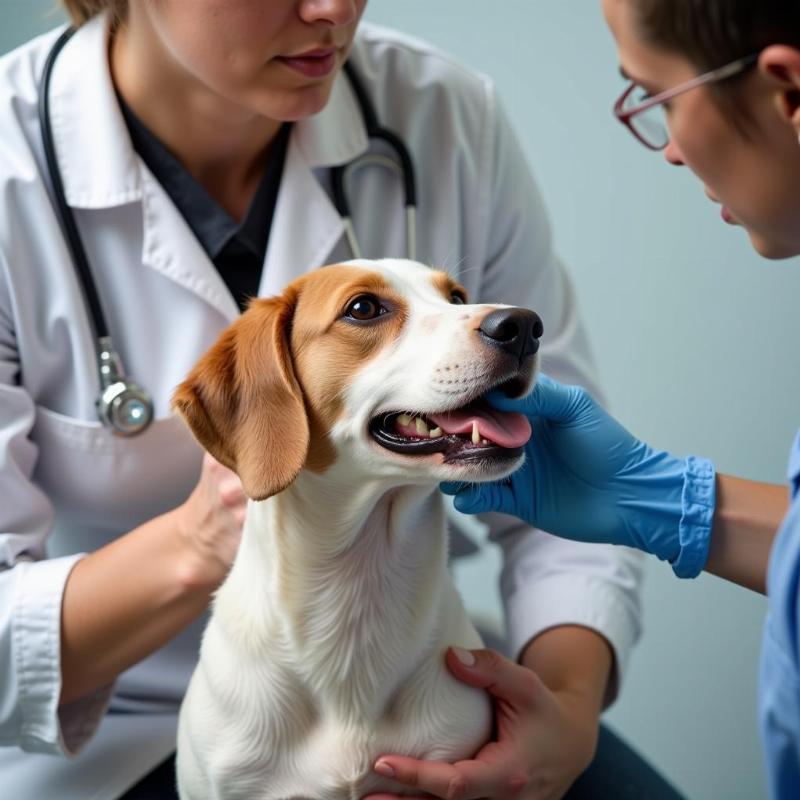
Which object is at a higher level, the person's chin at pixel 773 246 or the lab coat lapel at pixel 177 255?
the person's chin at pixel 773 246

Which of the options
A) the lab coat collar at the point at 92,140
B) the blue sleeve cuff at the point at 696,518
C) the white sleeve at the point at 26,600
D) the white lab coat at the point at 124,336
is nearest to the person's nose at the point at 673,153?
Answer: the blue sleeve cuff at the point at 696,518

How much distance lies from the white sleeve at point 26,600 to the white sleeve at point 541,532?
51 centimetres

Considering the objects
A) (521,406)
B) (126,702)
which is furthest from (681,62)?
(126,702)

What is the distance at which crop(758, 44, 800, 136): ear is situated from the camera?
761mm

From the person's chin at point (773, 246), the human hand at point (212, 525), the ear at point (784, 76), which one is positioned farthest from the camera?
the human hand at point (212, 525)

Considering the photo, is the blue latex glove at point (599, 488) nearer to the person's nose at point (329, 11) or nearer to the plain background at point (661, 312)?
the person's nose at point (329, 11)

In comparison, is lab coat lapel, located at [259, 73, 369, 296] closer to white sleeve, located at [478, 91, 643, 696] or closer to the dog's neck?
white sleeve, located at [478, 91, 643, 696]

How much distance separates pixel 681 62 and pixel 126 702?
0.99 meters

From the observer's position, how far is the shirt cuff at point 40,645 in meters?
1.16

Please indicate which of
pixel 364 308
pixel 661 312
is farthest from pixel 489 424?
pixel 661 312

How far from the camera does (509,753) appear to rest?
105 cm

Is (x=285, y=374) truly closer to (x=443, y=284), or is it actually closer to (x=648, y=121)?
(x=443, y=284)

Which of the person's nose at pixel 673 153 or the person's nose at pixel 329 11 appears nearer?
the person's nose at pixel 673 153

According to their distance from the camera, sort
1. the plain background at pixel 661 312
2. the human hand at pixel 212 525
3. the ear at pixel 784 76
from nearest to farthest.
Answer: the ear at pixel 784 76, the human hand at pixel 212 525, the plain background at pixel 661 312
